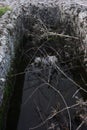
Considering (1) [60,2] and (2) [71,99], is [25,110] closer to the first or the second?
(2) [71,99]

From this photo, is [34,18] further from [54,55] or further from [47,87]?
[47,87]

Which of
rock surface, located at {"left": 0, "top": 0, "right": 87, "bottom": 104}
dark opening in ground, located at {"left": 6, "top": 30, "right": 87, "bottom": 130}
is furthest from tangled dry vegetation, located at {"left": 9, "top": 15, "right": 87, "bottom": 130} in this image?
rock surface, located at {"left": 0, "top": 0, "right": 87, "bottom": 104}

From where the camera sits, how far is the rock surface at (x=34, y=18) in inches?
235

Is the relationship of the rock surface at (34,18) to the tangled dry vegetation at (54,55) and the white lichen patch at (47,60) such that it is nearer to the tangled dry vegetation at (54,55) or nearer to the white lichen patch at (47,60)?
the tangled dry vegetation at (54,55)

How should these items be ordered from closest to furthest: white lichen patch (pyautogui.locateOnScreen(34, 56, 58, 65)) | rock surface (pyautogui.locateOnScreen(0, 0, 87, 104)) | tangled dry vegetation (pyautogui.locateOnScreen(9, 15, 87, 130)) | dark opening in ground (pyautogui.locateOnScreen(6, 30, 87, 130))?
dark opening in ground (pyautogui.locateOnScreen(6, 30, 87, 130))
rock surface (pyautogui.locateOnScreen(0, 0, 87, 104))
tangled dry vegetation (pyautogui.locateOnScreen(9, 15, 87, 130))
white lichen patch (pyautogui.locateOnScreen(34, 56, 58, 65))

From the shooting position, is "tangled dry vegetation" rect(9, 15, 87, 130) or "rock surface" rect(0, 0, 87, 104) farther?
"tangled dry vegetation" rect(9, 15, 87, 130)

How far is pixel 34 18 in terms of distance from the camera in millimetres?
9000

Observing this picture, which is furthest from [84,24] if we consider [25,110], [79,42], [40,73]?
[25,110]

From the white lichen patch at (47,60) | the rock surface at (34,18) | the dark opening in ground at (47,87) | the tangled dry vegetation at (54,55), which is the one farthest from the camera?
the white lichen patch at (47,60)

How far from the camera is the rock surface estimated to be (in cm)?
596

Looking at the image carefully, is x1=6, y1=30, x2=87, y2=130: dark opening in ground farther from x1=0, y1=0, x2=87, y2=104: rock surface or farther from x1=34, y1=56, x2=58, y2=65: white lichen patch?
x1=0, y1=0, x2=87, y2=104: rock surface

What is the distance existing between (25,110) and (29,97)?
45 cm

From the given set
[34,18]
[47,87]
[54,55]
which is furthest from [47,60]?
[34,18]

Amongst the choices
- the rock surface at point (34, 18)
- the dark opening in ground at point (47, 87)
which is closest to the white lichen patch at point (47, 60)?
the dark opening in ground at point (47, 87)
